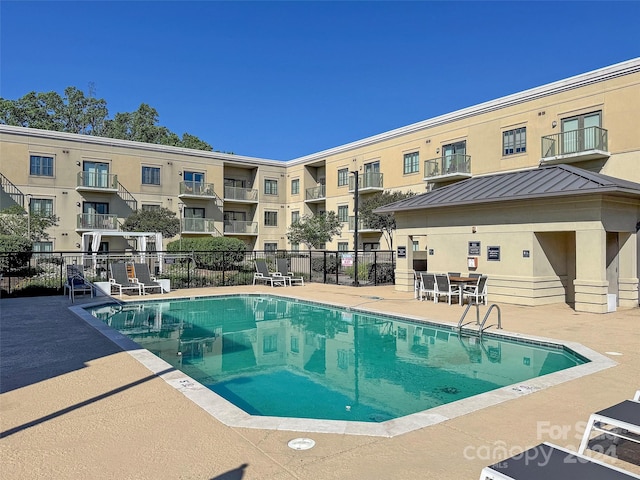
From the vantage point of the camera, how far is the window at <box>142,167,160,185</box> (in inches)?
1311

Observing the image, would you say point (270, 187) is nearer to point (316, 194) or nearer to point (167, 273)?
point (316, 194)

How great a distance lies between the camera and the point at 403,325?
10531mm

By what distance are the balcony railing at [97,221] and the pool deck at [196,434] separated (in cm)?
2595

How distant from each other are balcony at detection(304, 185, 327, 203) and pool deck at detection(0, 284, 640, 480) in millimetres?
30832

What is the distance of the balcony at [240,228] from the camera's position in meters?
37.3

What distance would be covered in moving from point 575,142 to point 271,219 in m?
25.3

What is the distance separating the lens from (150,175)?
33.6 metres

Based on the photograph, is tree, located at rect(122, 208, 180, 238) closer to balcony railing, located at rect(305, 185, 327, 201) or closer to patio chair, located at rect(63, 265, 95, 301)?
balcony railing, located at rect(305, 185, 327, 201)

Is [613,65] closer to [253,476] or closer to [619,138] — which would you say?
[619,138]

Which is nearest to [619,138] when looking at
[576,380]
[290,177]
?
[576,380]

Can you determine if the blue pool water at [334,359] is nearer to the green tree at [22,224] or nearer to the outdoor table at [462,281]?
the outdoor table at [462,281]

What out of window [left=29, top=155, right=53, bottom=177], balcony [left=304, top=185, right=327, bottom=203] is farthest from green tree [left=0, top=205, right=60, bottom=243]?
balcony [left=304, top=185, right=327, bottom=203]

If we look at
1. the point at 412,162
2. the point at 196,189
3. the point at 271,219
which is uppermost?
the point at 412,162

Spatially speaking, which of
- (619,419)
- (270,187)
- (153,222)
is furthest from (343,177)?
(619,419)
